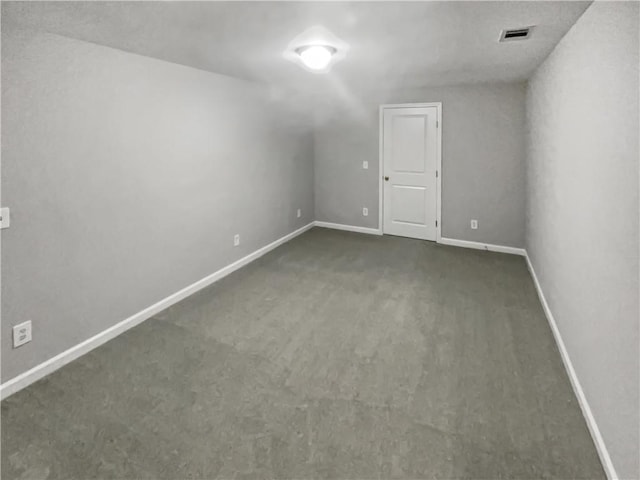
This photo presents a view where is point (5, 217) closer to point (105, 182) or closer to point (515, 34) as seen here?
point (105, 182)

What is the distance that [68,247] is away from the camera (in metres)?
2.76

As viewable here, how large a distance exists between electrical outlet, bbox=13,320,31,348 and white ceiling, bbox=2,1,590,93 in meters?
1.79

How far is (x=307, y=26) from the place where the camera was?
2426 mm

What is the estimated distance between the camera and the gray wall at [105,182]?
245cm

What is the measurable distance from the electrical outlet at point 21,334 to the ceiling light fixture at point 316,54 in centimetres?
262

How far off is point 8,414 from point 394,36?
326cm

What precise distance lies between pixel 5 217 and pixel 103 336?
112 centimetres

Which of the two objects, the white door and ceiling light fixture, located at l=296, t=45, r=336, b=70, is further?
the white door

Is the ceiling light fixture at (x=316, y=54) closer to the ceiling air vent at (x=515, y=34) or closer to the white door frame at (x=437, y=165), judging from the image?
the ceiling air vent at (x=515, y=34)

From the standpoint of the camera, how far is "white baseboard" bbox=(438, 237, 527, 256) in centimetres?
515

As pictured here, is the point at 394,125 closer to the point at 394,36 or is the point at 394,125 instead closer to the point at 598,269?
the point at 394,36

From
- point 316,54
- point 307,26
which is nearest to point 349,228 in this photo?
point 316,54

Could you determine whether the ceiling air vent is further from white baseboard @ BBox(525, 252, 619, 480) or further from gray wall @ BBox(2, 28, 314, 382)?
gray wall @ BBox(2, 28, 314, 382)

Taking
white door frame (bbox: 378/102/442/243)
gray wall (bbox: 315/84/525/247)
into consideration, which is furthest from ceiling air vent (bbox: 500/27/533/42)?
white door frame (bbox: 378/102/442/243)
